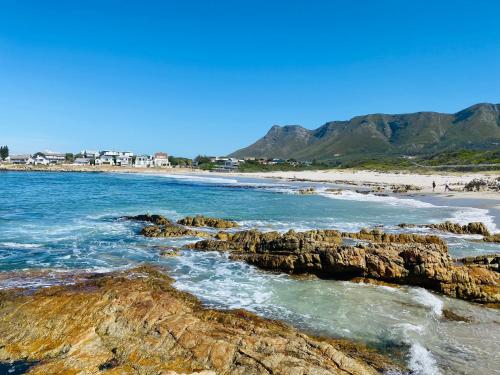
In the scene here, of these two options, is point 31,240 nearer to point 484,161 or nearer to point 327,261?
point 327,261

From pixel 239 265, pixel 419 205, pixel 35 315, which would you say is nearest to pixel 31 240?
pixel 239 265

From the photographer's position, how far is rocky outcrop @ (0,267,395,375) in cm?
777

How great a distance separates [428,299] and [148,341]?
31.4ft

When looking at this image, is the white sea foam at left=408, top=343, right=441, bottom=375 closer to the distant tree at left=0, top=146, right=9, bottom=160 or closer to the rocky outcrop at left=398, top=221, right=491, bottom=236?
the rocky outcrop at left=398, top=221, right=491, bottom=236

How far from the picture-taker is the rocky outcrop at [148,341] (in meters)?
7.77

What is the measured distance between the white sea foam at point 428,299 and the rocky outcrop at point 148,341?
413 centimetres

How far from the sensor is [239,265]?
1772 centimetres

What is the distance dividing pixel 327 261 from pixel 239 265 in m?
4.12

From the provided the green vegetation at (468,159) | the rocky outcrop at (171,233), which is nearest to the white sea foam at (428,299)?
the rocky outcrop at (171,233)

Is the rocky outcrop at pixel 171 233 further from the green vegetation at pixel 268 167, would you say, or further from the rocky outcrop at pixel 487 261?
the green vegetation at pixel 268 167

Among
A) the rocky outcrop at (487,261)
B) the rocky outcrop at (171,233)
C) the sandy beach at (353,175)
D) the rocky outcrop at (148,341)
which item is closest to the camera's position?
the rocky outcrop at (148,341)

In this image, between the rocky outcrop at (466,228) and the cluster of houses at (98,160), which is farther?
the cluster of houses at (98,160)

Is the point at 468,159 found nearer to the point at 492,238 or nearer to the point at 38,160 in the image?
the point at 492,238

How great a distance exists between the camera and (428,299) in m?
13.4
